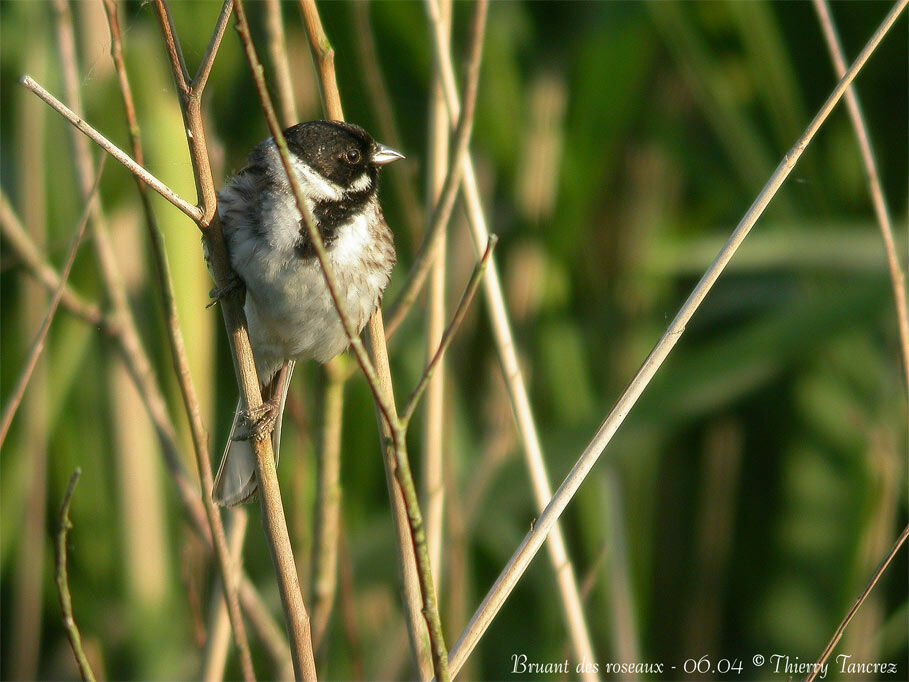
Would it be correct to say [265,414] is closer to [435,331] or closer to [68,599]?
[435,331]

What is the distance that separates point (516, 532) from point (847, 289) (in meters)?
0.96

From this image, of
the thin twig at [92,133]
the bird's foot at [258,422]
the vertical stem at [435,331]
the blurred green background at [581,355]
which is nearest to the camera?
the thin twig at [92,133]

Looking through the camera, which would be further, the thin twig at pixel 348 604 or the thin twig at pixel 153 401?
the thin twig at pixel 348 604

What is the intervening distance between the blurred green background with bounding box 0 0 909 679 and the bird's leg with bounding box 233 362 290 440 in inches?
7.3

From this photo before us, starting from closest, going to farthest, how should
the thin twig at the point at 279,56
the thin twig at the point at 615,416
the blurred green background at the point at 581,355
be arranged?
the thin twig at the point at 615,416 → the thin twig at the point at 279,56 → the blurred green background at the point at 581,355

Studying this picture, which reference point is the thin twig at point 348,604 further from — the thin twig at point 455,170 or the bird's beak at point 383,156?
the bird's beak at point 383,156

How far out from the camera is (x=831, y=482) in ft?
9.01

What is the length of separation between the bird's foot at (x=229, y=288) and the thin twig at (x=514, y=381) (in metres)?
0.37

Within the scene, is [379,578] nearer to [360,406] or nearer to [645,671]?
[360,406]

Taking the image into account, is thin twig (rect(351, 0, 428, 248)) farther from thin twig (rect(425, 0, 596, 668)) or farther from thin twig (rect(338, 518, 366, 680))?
thin twig (rect(338, 518, 366, 680))

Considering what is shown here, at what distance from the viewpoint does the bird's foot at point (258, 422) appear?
1.36 m

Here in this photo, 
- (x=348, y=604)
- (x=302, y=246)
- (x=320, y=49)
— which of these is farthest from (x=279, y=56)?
(x=348, y=604)

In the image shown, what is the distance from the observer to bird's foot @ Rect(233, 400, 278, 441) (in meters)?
1.36

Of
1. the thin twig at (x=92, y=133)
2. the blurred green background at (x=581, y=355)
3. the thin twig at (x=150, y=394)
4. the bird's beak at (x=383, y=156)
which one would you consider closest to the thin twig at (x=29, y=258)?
the thin twig at (x=150, y=394)
